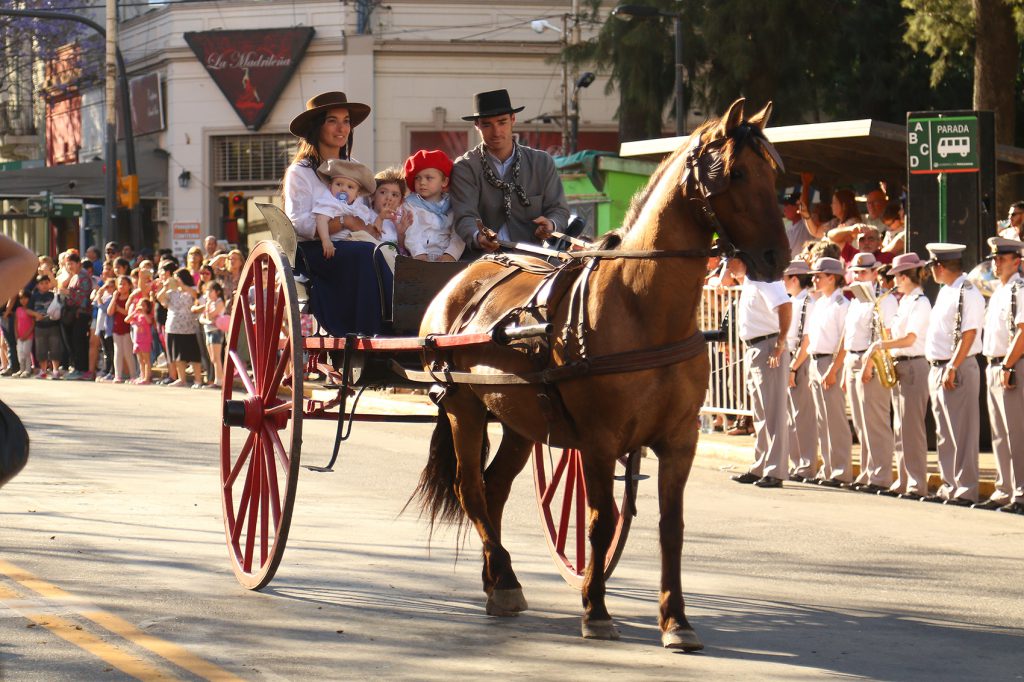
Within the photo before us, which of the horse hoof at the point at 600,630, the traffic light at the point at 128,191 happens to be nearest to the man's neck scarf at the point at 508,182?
the horse hoof at the point at 600,630

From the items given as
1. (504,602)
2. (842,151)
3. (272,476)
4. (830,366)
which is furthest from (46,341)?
(504,602)

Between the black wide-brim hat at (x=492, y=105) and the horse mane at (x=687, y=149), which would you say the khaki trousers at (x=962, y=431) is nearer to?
the black wide-brim hat at (x=492, y=105)

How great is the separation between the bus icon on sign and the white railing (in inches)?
96.4

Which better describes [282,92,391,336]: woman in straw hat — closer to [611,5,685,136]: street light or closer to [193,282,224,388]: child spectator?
[193,282,224,388]: child spectator

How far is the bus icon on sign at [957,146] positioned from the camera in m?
14.5

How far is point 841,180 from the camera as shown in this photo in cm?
1988

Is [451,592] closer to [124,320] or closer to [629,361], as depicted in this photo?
[629,361]

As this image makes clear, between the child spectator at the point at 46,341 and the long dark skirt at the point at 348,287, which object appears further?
the child spectator at the point at 46,341

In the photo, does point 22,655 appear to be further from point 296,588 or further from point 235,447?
point 235,447

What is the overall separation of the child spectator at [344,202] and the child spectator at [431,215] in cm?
26

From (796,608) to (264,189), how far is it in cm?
3497

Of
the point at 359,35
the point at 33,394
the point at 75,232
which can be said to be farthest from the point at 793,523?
the point at 75,232

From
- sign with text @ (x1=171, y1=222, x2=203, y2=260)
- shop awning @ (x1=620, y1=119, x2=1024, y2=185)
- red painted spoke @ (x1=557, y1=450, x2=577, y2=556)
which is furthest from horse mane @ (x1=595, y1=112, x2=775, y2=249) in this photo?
sign with text @ (x1=171, y1=222, x2=203, y2=260)

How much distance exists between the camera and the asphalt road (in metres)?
6.52
